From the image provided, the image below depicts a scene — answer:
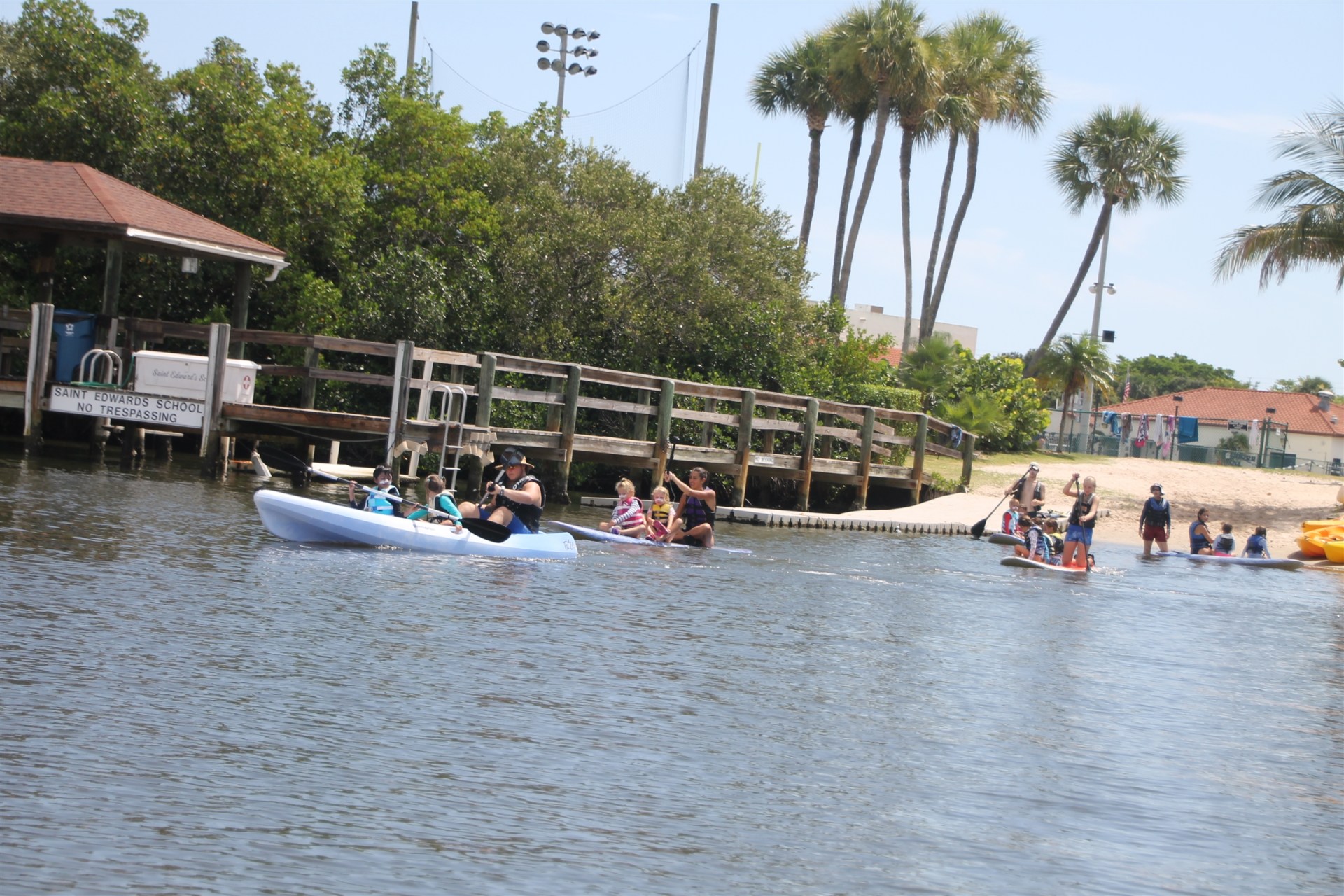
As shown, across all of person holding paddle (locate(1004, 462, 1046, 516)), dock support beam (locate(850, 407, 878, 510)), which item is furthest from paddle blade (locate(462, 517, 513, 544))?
dock support beam (locate(850, 407, 878, 510))

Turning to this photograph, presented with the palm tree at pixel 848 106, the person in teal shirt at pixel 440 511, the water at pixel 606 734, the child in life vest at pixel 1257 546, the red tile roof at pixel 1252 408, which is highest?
the palm tree at pixel 848 106

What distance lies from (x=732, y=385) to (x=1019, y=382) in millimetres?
12851

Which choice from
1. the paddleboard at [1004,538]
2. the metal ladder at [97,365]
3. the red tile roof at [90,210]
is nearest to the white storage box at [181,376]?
the metal ladder at [97,365]

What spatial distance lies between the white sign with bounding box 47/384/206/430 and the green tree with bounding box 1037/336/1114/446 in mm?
31759

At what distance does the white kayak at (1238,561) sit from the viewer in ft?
83.6

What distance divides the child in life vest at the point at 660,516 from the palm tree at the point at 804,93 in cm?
3023

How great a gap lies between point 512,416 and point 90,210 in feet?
26.7

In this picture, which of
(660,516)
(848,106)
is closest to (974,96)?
(848,106)

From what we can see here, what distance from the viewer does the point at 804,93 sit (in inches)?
1949

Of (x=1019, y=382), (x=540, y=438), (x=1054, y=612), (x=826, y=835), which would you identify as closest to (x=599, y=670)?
(x=826, y=835)

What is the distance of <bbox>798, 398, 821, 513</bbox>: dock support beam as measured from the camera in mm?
28156

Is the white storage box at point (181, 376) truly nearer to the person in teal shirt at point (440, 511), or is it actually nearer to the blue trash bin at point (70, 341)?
the blue trash bin at point (70, 341)

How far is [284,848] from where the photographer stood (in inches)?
260

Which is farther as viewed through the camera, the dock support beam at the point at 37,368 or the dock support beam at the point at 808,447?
the dock support beam at the point at 808,447
